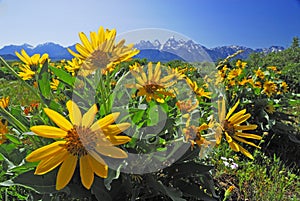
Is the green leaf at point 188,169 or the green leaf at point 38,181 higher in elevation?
the green leaf at point 38,181

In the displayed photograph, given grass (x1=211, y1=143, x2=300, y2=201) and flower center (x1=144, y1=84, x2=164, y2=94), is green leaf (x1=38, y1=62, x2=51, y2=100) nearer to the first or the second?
flower center (x1=144, y1=84, x2=164, y2=94)

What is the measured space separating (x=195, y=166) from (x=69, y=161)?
1.67ft

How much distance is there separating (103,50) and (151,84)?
0.23 meters

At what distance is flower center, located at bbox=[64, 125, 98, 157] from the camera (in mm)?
740

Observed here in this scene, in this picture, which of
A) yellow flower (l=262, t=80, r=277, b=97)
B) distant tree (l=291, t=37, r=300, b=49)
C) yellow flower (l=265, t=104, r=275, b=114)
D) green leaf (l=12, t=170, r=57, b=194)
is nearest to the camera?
green leaf (l=12, t=170, r=57, b=194)

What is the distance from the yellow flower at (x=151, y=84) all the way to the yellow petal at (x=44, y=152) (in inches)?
15.0

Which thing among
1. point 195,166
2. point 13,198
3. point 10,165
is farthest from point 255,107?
point 10,165

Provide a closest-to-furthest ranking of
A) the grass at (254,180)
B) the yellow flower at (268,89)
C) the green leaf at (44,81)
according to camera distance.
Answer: the green leaf at (44,81) < the grass at (254,180) < the yellow flower at (268,89)

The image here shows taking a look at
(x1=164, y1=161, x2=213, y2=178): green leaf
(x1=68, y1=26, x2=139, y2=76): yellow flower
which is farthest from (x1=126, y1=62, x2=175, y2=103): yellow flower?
(x1=164, y1=161, x2=213, y2=178): green leaf

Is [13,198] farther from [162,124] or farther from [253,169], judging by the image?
[253,169]

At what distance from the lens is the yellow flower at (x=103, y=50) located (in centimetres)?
91

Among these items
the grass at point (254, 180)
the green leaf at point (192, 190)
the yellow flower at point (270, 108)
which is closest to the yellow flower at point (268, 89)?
the yellow flower at point (270, 108)

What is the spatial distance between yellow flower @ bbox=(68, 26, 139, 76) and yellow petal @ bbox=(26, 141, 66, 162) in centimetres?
27

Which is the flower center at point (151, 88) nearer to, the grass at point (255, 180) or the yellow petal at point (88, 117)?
the yellow petal at point (88, 117)
